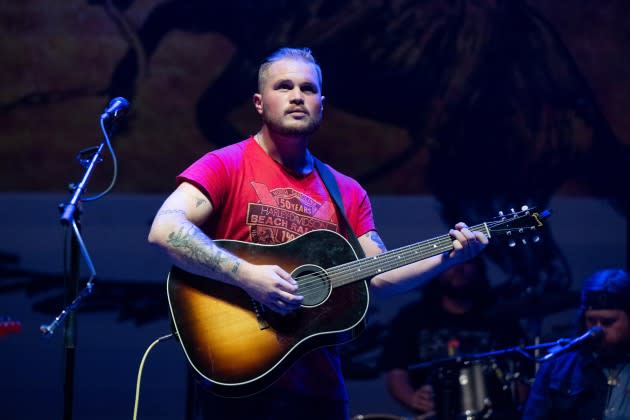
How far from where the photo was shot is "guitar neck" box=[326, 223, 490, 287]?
2666 millimetres

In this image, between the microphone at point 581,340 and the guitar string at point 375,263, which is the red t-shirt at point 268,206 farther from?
the microphone at point 581,340

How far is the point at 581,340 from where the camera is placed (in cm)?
385

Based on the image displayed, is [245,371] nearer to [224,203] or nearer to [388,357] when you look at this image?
A: [224,203]

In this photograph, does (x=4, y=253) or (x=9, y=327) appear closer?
(x=9, y=327)

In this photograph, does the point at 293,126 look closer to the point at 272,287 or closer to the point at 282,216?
the point at 282,216

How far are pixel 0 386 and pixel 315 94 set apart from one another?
3393 millimetres

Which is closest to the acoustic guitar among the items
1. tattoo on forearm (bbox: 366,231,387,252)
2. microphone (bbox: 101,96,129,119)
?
tattoo on forearm (bbox: 366,231,387,252)

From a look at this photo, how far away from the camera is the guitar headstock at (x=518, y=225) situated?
114 inches

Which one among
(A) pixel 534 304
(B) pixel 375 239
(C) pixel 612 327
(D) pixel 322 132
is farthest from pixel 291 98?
(A) pixel 534 304

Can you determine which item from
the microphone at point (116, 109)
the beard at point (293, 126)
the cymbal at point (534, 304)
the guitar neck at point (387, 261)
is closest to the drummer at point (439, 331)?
the cymbal at point (534, 304)

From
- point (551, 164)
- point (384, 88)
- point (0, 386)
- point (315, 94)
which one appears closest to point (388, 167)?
point (384, 88)

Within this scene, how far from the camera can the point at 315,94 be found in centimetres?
288

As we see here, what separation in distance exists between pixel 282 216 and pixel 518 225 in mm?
954

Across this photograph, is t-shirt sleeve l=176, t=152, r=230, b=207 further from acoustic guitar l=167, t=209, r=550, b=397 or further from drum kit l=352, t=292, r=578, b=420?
drum kit l=352, t=292, r=578, b=420
